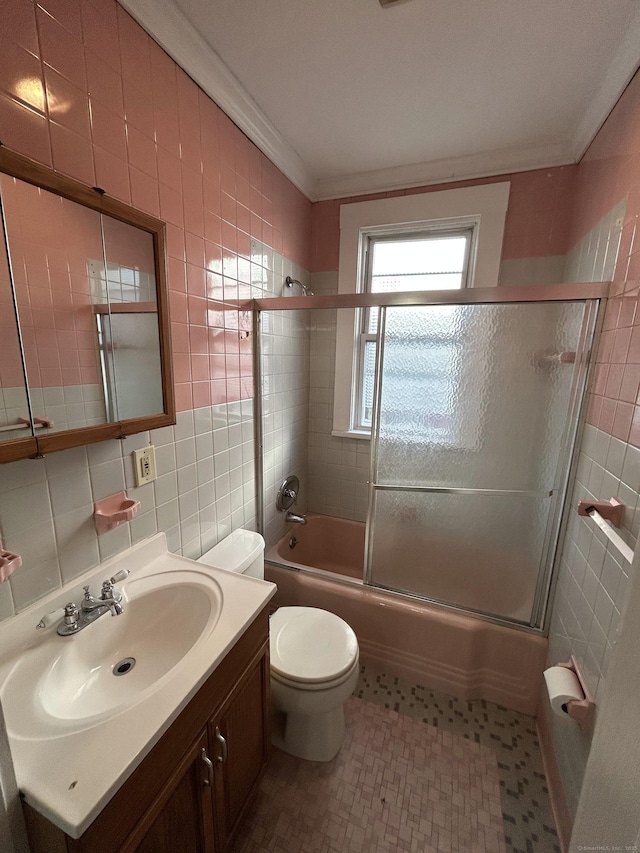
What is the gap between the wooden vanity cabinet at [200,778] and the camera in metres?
0.57

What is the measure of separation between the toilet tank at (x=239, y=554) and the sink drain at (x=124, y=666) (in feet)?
1.46

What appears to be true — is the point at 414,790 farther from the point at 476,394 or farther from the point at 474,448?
the point at 476,394

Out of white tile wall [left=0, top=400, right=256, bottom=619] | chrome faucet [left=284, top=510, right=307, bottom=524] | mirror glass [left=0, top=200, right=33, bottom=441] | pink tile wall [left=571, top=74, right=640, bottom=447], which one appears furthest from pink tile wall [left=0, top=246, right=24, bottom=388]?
chrome faucet [left=284, top=510, right=307, bottom=524]

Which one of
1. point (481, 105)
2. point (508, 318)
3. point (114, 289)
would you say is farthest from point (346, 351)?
point (114, 289)

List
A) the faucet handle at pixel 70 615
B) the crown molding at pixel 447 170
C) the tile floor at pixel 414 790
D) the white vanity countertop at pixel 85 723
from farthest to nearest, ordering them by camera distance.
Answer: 1. the crown molding at pixel 447 170
2. the tile floor at pixel 414 790
3. the faucet handle at pixel 70 615
4. the white vanity countertop at pixel 85 723

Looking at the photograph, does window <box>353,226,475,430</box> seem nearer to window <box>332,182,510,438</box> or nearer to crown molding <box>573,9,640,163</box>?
window <box>332,182,510,438</box>

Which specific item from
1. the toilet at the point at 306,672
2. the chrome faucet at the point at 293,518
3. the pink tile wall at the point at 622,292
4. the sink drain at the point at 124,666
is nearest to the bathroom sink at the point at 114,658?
the sink drain at the point at 124,666

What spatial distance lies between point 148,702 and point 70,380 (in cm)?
78

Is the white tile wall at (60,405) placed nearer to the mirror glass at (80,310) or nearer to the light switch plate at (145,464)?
the mirror glass at (80,310)

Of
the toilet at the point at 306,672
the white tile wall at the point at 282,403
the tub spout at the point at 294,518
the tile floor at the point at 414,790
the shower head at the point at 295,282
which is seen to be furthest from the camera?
the tub spout at the point at 294,518

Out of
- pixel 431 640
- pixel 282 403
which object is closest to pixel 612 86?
pixel 282 403

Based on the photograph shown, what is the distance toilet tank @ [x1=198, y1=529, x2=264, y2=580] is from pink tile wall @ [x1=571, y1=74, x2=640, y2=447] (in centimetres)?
140

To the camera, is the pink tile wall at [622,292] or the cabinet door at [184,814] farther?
the pink tile wall at [622,292]

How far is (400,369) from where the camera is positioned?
162 centimetres
